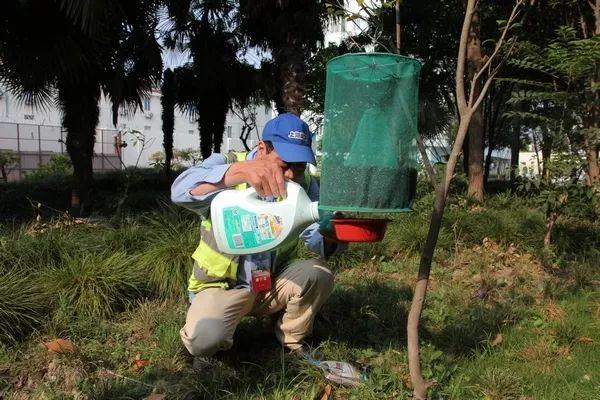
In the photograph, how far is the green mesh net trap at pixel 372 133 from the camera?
217 cm

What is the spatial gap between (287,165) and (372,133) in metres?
0.52

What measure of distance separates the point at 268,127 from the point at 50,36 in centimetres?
588

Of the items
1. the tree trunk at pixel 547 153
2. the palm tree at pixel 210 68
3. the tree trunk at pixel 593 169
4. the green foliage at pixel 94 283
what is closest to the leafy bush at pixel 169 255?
Result: the green foliage at pixel 94 283

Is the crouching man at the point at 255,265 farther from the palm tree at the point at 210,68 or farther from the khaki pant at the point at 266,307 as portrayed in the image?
the palm tree at the point at 210,68

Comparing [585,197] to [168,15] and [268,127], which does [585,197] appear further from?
[168,15]

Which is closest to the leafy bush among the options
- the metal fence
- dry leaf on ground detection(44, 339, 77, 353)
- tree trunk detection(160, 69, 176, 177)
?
dry leaf on ground detection(44, 339, 77, 353)

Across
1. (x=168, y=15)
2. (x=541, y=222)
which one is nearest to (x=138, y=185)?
(x=168, y=15)

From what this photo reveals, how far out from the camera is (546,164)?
4918mm

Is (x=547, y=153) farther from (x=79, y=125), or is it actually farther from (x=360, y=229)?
(x=79, y=125)

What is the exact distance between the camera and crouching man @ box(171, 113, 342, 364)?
250 cm

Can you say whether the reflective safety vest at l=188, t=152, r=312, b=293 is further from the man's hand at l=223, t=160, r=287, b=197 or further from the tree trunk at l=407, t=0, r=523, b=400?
the tree trunk at l=407, t=0, r=523, b=400

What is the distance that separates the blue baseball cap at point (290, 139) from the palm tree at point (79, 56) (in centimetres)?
433

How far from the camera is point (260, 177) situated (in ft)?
7.63

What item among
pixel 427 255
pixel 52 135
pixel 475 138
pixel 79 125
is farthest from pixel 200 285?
pixel 52 135
